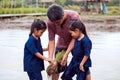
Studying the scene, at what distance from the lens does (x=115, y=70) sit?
28.6ft

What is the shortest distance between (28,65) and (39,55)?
0.20 m

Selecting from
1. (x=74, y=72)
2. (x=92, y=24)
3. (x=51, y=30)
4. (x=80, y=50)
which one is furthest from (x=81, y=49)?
(x=92, y=24)

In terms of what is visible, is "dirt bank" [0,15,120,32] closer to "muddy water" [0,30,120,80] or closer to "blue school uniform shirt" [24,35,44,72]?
"muddy water" [0,30,120,80]

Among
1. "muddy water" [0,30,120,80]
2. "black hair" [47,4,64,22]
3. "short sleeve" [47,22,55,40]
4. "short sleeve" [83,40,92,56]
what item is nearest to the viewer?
"black hair" [47,4,64,22]

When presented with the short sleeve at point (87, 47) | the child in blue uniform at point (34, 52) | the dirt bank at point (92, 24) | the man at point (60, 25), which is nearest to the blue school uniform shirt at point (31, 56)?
the child in blue uniform at point (34, 52)

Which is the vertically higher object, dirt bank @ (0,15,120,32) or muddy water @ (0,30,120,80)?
muddy water @ (0,30,120,80)

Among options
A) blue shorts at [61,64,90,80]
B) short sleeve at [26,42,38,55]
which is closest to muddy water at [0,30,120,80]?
blue shorts at [61,64,90,80]

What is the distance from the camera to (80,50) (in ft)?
19.0

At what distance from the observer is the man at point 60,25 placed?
5527 millimetres

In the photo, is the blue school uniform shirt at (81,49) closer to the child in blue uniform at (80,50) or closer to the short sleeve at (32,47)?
the child in blue uniform at (80,50)

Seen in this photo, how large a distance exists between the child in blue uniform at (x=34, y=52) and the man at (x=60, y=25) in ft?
0.60

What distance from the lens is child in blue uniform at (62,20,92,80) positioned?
570cm

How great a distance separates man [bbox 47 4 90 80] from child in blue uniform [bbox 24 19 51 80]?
0.18 metres

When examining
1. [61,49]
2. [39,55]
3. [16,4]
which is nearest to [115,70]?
[61,49]
